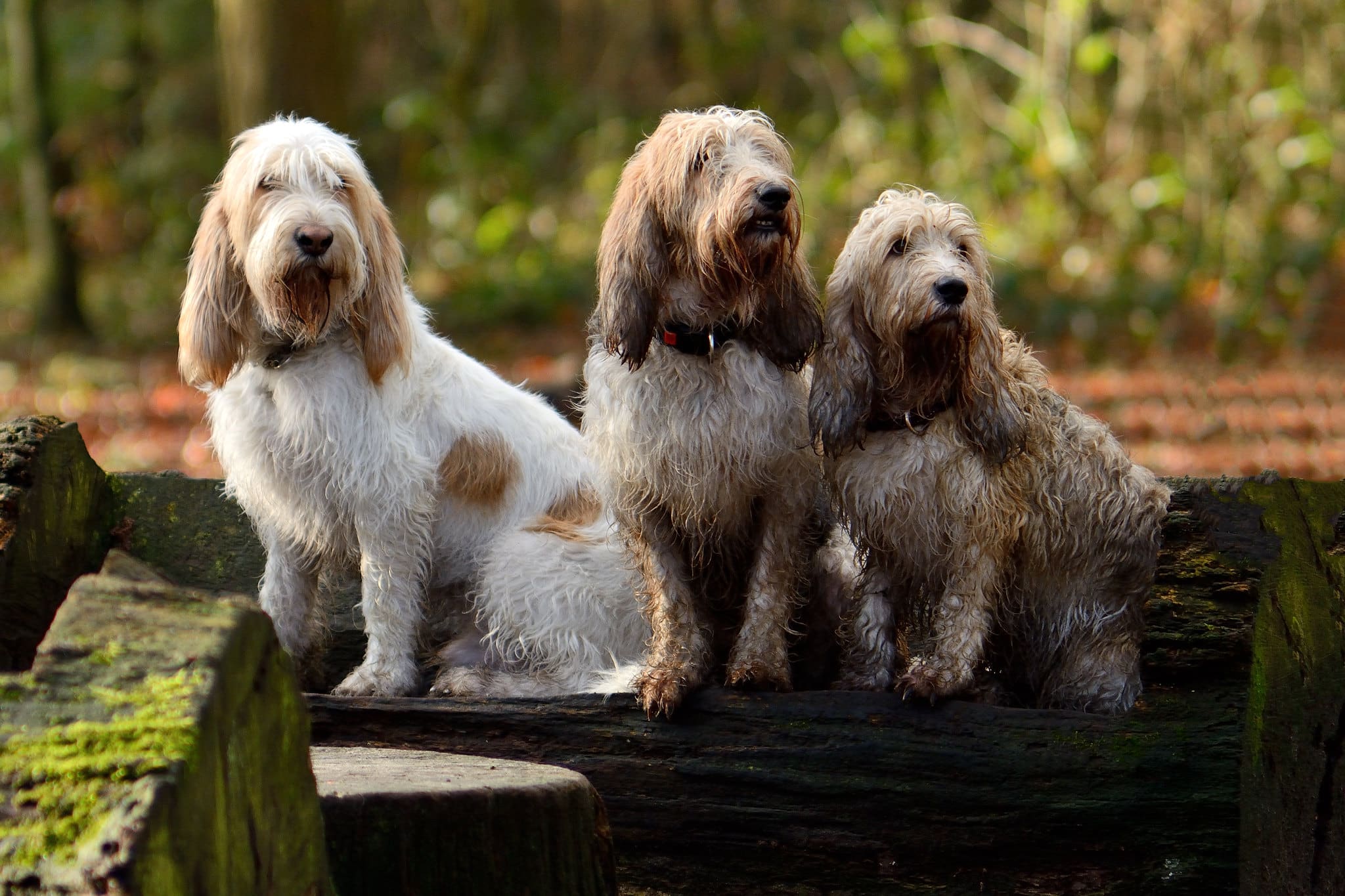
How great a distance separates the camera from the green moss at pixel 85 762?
82.5 inches

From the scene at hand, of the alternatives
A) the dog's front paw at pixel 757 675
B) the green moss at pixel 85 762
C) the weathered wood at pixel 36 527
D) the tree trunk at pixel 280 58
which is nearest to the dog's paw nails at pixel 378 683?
the weathered wood at pixel 36 527

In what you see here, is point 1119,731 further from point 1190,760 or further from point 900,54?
point 900,54

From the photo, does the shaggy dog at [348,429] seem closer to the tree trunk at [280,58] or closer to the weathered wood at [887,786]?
the weathered wood at [887,786]

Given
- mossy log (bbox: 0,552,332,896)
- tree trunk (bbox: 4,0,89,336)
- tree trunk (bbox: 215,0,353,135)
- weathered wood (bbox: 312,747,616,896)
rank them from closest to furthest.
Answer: mossy log (bbox: 0,552,332,896), weathered wood (bbox: 312,747,616,896), tree trunk (bbox: 215,0,353,135), tree trunk (bbox: 4,0,89,336)

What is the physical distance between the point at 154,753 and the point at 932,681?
2.12 metres

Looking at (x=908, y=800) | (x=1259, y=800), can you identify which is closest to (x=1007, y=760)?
(x=908, y=800)

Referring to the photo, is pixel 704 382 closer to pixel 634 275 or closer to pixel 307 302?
pixel 634 275

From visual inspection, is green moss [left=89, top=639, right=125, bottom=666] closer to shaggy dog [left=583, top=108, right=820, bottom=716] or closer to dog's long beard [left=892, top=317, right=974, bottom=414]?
shaggy dog [left=583, top=108, right=820, bottom=716]

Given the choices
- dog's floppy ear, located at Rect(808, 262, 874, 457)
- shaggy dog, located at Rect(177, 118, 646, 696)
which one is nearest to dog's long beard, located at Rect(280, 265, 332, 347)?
shaggy dog, located at Rect(177, 118, 646, 696)

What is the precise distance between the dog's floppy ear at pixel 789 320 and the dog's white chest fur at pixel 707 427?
49mm

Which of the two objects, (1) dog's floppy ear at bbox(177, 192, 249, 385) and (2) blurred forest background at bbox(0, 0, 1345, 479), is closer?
(1) dog's floppy ear at bbox(177, 192, 249, 385)

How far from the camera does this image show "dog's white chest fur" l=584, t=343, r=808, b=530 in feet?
13.1

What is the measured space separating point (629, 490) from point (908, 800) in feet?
4.04

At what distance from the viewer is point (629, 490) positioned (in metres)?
4.14
